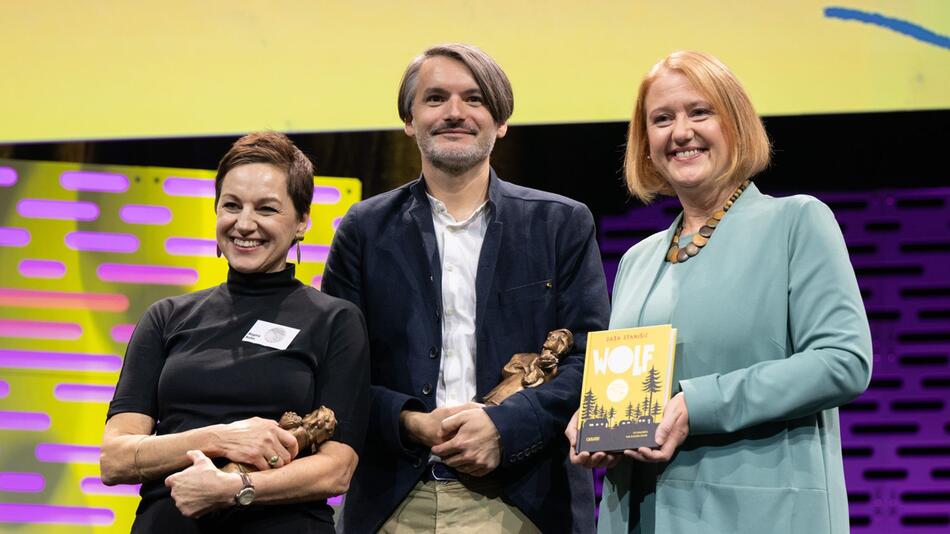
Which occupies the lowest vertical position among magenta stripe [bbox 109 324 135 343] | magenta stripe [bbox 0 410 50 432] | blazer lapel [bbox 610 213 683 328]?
magenta stripe [bbox 0 410 50 432]

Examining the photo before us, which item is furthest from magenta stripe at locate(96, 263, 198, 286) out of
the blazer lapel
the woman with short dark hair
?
the blazer lapel

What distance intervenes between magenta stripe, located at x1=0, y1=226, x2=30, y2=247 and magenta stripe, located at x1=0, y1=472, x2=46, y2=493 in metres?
0.83

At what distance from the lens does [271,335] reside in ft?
7.54

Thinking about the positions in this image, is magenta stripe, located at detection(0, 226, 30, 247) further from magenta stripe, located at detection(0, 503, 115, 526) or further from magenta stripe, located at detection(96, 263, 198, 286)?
magenta stripe, located at detection(0, 503, 115, 526)

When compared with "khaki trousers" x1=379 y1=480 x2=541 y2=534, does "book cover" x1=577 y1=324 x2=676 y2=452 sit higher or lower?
higher

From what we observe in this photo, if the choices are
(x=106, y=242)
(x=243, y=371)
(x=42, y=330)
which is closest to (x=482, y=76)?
(x=243, y=371)

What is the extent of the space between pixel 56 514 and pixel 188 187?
125cm

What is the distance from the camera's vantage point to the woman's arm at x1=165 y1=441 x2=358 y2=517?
2.09 m

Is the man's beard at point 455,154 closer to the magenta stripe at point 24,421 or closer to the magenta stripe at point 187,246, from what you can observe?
the magenta stripe at point 187,246

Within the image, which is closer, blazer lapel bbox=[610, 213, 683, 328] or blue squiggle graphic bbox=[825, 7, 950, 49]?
blazer lapel bbox=[610, 213, 683, 328]

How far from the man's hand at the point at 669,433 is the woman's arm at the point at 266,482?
0.61 meters

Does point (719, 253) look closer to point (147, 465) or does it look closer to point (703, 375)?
point (703, 375)

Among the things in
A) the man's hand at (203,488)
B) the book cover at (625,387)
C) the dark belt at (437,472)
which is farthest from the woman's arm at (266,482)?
the book cover at (625,387)

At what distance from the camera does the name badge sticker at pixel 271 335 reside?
228 cm
